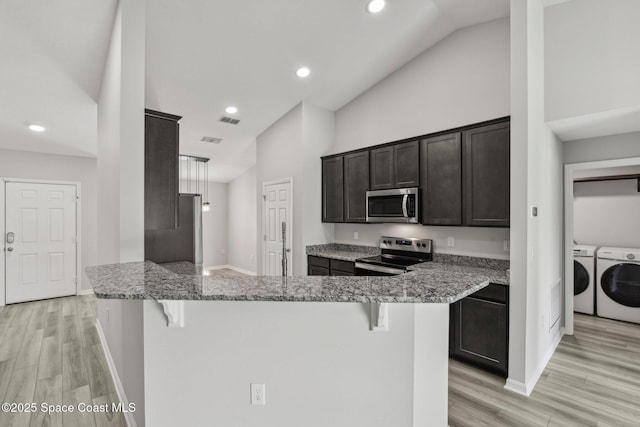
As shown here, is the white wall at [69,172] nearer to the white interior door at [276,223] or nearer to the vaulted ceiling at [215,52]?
the vaulted ceiling at [215,52]

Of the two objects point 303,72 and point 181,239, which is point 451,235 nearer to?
point 303,72

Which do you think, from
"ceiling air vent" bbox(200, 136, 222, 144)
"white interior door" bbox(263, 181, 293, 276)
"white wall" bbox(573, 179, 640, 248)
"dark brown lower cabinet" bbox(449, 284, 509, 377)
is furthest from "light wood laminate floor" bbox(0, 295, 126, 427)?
"white wall" bbox(573, 179, 640, 248)

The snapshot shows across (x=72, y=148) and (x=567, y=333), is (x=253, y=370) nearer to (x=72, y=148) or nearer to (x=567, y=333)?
(x=567, y=333)

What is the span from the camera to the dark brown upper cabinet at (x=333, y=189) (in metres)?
4.44

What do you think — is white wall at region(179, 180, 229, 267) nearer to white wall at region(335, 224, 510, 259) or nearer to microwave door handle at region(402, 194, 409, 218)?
white wall at region(335, 224, 510, 259)

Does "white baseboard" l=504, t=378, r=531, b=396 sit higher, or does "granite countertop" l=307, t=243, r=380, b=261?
"granite countertop" l=307, t=243, r=380, b=261

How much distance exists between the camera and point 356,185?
4254 mm

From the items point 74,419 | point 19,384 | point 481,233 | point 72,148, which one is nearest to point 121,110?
point 74,419

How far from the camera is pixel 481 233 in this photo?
3.33 meters

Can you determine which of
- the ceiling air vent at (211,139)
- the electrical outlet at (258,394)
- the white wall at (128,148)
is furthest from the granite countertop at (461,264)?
the ceiling air vent at (211,139)

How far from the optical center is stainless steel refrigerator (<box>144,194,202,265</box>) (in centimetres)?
354

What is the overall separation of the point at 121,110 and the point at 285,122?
2847 millimetres

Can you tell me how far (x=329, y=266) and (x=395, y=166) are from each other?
1575 millimetres

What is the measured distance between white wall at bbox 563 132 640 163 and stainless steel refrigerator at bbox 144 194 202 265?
4577 millimetres
